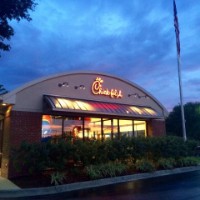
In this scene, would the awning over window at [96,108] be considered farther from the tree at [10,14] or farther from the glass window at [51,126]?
the tree at [10,14]

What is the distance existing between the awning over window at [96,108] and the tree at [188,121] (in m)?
24.0

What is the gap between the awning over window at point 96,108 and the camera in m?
15.5

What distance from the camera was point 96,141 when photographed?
14.6 metres

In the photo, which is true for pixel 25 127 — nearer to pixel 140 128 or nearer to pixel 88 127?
pixel 88 127

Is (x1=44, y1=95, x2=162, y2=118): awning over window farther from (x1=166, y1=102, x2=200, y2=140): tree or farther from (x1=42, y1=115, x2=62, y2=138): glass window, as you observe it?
(x1=166, y1=102, x2=200, y2=140): tree

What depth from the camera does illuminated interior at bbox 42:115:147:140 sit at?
16375mm

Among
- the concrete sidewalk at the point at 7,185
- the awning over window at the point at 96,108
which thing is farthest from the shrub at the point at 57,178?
the awning over window at the point at 96,108

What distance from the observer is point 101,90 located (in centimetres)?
1895

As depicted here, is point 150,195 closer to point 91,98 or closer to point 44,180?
point 44,180

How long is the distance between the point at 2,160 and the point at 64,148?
4620mm

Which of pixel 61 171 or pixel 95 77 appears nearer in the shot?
pixel 61 171

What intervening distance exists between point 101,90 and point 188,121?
2921 cm

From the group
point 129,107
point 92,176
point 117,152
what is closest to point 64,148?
point 92,176

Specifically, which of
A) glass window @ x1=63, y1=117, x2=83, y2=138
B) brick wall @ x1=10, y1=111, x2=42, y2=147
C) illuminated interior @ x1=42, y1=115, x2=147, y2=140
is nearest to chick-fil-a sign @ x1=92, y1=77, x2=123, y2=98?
illuminated interior @ x1=42, y1=115, x2=147, y2=140
